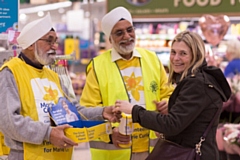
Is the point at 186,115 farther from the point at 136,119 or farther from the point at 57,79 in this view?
the point at 57,79

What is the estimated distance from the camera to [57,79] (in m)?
2.89

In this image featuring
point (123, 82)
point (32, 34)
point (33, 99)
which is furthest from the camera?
point (123, 82)

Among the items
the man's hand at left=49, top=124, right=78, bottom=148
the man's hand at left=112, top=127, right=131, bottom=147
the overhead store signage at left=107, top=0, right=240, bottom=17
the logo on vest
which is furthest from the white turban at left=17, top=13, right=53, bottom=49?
the overhead store signage at left=107, top=0, right=240, bottom=17

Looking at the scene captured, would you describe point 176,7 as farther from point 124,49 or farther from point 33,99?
point 33,99

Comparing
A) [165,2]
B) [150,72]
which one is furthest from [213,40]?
[150,72]

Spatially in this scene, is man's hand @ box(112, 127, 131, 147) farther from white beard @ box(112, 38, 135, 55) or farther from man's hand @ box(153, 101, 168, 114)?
white beard @ box(112, 38, 135, 55)

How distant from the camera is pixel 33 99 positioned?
8.59 ft

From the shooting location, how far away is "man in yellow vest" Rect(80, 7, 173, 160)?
3.21 m

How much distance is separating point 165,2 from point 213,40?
1275mm

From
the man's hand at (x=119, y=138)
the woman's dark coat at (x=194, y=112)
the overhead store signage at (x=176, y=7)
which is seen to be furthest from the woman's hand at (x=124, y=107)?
the overhead store signage at (x=176, y=7)

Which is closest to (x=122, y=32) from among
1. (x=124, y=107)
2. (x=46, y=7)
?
(x=124, y=107)

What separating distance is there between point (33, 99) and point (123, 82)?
0.82 metres

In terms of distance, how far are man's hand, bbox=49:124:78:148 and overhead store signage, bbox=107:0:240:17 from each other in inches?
135

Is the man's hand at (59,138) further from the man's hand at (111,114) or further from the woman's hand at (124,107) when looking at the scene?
the man's hand at (111,114)
